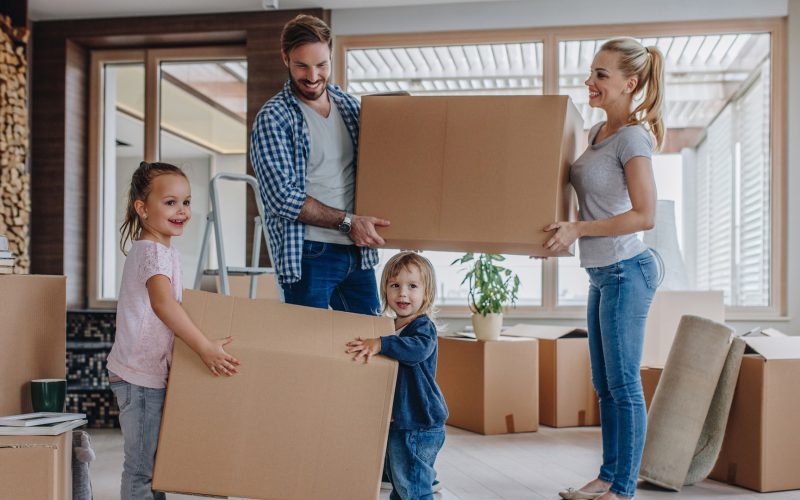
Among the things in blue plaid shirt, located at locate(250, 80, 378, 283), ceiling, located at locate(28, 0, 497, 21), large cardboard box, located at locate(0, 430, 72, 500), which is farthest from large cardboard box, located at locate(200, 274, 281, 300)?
large cardboard box, located at locate(0, 430, 72, 500)

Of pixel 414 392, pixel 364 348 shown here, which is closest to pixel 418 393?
pixel 414 392

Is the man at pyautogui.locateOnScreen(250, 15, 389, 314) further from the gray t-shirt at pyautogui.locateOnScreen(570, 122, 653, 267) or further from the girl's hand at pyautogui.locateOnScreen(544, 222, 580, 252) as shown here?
the gray t-shirt at pyautogui.locateOnScreen(570, 122, 653, 267)

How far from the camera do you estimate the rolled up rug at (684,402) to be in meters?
2.40

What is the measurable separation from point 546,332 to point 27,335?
8.22 feet

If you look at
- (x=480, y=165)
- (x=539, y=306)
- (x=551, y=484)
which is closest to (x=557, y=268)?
(x=539, y=306)

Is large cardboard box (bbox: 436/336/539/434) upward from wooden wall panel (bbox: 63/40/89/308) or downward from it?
downward

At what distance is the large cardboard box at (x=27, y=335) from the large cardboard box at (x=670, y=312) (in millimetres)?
2469

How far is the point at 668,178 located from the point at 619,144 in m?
2.46

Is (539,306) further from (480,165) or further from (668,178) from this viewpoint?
(480,165)

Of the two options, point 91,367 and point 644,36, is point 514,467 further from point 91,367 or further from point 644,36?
point 644,36

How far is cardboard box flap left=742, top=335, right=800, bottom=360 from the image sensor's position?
244 cm

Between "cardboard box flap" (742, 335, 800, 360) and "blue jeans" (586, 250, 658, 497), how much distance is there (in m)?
0.68

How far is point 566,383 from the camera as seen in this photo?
3570mm

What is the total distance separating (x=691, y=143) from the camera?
4.20m
